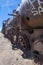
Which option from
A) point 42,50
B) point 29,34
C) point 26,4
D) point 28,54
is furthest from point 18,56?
point 26,4

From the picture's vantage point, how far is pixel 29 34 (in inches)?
347

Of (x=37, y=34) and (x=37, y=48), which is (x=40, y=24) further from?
(x=37, y=48)

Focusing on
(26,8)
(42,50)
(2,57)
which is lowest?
(2,57)

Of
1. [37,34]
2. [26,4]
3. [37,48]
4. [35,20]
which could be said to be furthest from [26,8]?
[37,48]

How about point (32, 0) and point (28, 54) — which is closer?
point (32, 0)

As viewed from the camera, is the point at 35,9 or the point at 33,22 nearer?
the point at 35,9

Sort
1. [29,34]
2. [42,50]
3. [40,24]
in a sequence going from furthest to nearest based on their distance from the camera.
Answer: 1. [29,34]
2. [40,24]
3. [42,50]

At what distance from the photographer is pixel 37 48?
7281mm

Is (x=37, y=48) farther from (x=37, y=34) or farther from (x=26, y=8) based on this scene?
(x=26, y=8)

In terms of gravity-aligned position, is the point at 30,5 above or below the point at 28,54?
above

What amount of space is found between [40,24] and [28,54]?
1.78m

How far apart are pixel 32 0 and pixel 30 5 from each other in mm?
257

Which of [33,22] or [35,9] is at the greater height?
[35,9]

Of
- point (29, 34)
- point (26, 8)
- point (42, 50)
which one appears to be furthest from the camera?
point (29, 34)
